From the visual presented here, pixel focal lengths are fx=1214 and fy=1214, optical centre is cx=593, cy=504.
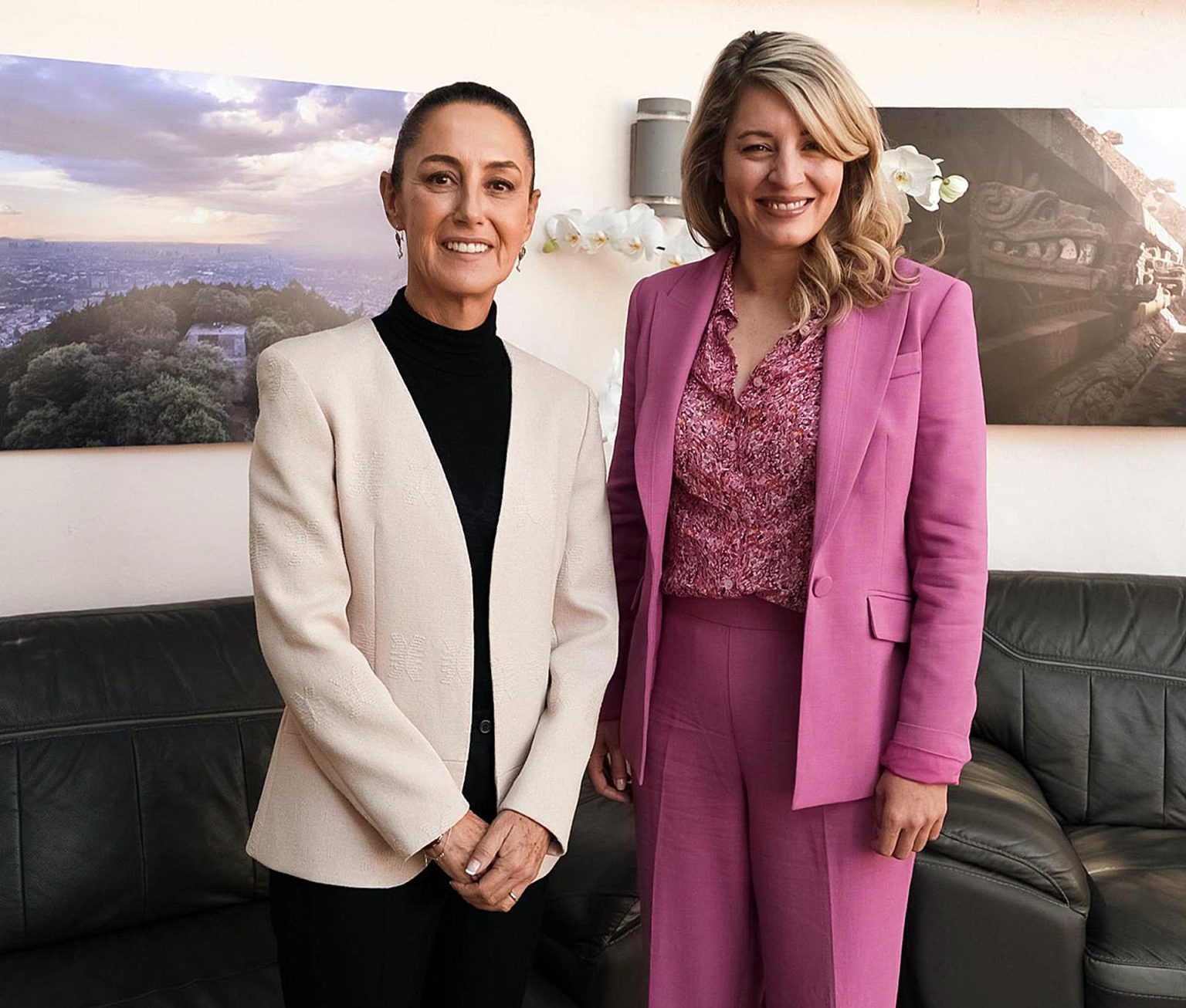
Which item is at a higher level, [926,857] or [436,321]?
[436,321]

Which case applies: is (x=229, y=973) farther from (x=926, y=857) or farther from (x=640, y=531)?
(x=926, y=857)

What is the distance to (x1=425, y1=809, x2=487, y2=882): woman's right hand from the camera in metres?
1.41

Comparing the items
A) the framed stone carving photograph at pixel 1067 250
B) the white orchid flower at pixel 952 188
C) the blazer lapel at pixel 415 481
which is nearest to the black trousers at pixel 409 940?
the blazer lapel at pixel 415 481

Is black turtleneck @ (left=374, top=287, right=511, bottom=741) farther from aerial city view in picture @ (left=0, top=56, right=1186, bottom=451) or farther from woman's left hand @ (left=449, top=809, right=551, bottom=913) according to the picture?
aerial city view in picture @ (left=0, top=56, right=1186, bottom=451)

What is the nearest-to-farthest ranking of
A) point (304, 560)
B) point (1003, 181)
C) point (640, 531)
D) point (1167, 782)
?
point (304, 560) → point (640, 531) → point (1167, 782) → point (1003, 181)

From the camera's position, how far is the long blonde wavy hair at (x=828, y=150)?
155cm

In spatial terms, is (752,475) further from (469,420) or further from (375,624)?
(375,624)

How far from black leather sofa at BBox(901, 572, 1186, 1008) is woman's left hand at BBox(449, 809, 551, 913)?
1.11 meters

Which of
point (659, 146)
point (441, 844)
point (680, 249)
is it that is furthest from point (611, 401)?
point (441, 844)

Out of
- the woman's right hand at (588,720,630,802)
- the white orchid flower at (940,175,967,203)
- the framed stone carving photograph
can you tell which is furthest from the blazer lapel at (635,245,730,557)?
the framed stone carving photograph

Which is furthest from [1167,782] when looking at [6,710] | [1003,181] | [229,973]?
[6,710]

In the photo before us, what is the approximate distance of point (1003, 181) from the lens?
126 inches

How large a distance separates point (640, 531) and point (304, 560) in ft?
2.02

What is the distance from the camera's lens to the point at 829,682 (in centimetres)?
157
